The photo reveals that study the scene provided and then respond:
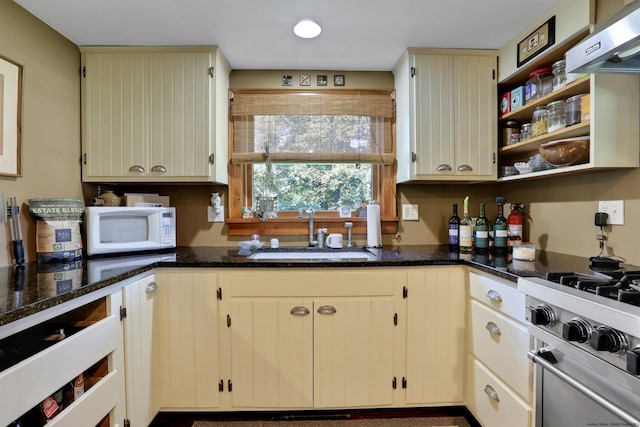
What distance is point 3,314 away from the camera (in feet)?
Result: 2.77

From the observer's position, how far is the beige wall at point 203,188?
59.3 inches

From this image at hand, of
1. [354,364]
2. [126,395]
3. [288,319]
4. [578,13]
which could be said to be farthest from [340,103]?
[126,395]

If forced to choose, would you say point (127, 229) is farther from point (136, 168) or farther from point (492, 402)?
point (492, 402)

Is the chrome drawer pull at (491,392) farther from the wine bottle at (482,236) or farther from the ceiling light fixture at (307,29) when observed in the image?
the ceiling light fixture at (307,29)

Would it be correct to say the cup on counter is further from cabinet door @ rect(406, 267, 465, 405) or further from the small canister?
the small canister

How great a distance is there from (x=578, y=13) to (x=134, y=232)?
100 inches

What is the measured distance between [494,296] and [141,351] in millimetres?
1667

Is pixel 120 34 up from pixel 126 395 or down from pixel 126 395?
up

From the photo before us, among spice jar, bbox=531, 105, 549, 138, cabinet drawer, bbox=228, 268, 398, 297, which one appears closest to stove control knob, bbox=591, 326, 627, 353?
cabinet drawer, bbox=228, 268, 398, 297

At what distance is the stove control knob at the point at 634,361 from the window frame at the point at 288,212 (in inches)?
62.2

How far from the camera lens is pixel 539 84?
69.2 inches

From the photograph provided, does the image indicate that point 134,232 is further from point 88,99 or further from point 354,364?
point 354,364

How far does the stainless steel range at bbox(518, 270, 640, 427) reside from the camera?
0.82 m

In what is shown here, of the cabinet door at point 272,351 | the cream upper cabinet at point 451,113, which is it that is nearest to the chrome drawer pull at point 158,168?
the cabinet door at point 272,351
